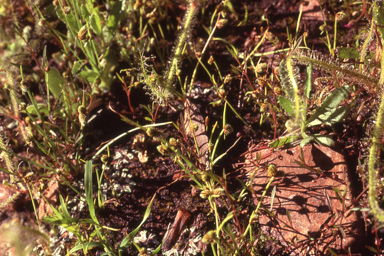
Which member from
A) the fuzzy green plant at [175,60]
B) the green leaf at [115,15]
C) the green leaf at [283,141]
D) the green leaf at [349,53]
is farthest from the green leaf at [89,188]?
the green leaf at [349,53]

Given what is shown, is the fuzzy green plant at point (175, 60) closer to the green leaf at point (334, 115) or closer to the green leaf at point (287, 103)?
the green leaf at point (287, 103)

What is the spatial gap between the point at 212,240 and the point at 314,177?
570 millimetres

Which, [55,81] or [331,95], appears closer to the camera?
[331,95]

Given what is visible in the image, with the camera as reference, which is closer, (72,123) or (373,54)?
(373,54)

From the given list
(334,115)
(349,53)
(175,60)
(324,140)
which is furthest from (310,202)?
(175,60)

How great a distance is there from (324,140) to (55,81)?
4.78 ft

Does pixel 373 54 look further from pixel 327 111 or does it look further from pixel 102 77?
pixel 102 77

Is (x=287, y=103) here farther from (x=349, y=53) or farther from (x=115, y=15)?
(x=115, y=15)

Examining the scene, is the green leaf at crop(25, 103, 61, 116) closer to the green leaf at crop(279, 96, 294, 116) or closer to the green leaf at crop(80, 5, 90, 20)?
the green leaf at crop(80, 5, 90, 20)

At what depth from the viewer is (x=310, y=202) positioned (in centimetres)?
140

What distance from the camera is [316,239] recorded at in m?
1.31

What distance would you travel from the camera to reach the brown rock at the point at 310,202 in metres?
1.29

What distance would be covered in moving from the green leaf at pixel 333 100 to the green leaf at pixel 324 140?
9 centimetres

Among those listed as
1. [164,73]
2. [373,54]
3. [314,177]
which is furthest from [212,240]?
[373,54]
